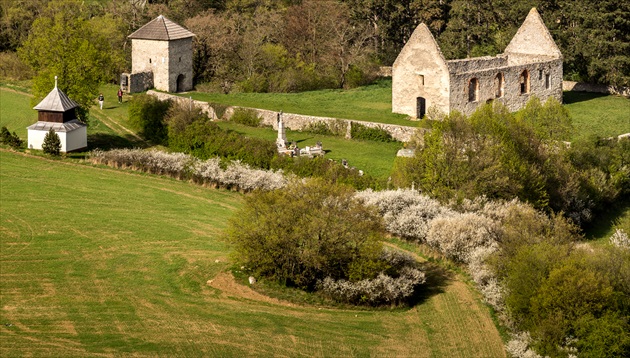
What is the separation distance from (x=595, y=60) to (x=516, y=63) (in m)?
5.20

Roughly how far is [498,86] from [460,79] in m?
3.06

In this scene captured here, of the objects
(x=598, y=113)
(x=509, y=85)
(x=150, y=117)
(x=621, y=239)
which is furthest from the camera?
(x=598, y=113)

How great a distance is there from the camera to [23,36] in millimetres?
74500

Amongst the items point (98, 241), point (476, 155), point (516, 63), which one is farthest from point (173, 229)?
point (516, 63)

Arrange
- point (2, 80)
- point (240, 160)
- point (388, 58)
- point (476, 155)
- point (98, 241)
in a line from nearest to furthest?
point (98, 241), point (476, 155), point (240, 160), point (2, 80), point (388, 58)

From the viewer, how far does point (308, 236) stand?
128ft

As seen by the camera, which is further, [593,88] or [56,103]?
[593,88]

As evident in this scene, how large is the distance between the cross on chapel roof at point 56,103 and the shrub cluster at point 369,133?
13.1 metres

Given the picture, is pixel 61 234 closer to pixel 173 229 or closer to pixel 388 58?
pixel 173 229

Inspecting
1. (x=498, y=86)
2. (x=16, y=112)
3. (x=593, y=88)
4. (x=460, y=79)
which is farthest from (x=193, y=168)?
(x=593, y=88)

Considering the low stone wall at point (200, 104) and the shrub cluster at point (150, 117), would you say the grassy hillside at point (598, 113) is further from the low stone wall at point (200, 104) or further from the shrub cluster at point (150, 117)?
the shrub cluster at point (150, 117)

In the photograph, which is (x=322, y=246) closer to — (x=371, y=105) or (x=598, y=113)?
(x=371, y=105)

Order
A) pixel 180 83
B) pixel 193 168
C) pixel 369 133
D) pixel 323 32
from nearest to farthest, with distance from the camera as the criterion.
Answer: pixel 193 168 → pixel 369 133 → pixel 180 83 → pixel 323 32

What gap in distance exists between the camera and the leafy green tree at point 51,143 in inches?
2124
